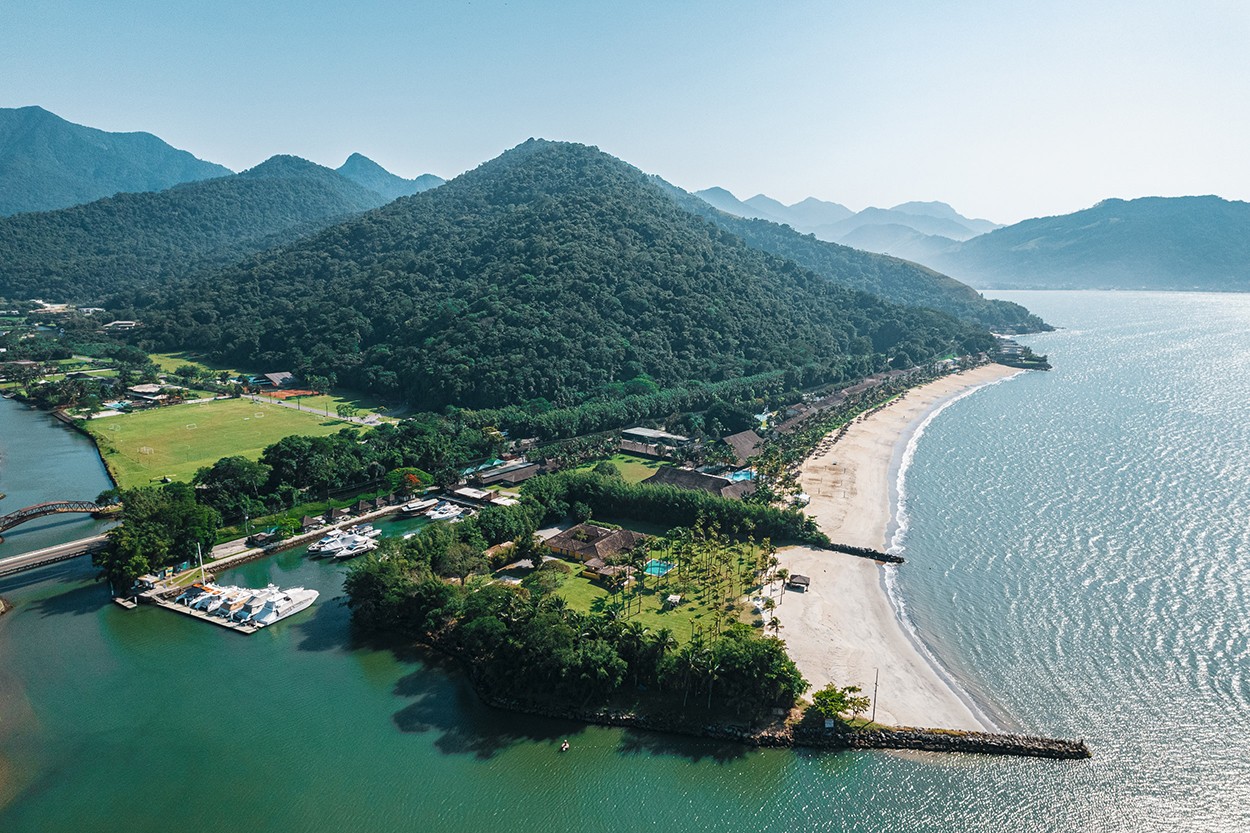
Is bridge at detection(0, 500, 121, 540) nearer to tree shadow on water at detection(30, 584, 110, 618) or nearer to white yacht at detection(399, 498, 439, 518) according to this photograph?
tree shadow on water at detection(30, 584, 110, 618)

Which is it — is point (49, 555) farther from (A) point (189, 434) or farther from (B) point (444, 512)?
(A) point (189, 434)

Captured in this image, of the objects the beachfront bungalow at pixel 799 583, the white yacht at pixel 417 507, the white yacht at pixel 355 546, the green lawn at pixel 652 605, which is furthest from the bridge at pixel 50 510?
the beachfront bungalow at pixel 799 583

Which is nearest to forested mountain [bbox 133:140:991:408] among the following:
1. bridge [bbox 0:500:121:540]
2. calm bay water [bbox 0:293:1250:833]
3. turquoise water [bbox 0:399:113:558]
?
turquoise water [bbox 0:399:113:558]

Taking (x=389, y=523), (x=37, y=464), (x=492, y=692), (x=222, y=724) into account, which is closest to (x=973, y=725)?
(x=492, y=692)

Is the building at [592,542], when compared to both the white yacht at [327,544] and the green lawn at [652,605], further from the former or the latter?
the white yacht at [327,544]

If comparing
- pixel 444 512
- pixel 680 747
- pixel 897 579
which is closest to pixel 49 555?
pixel 444 512

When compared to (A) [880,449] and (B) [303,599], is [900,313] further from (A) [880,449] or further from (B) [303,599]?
(B) [303,599]
